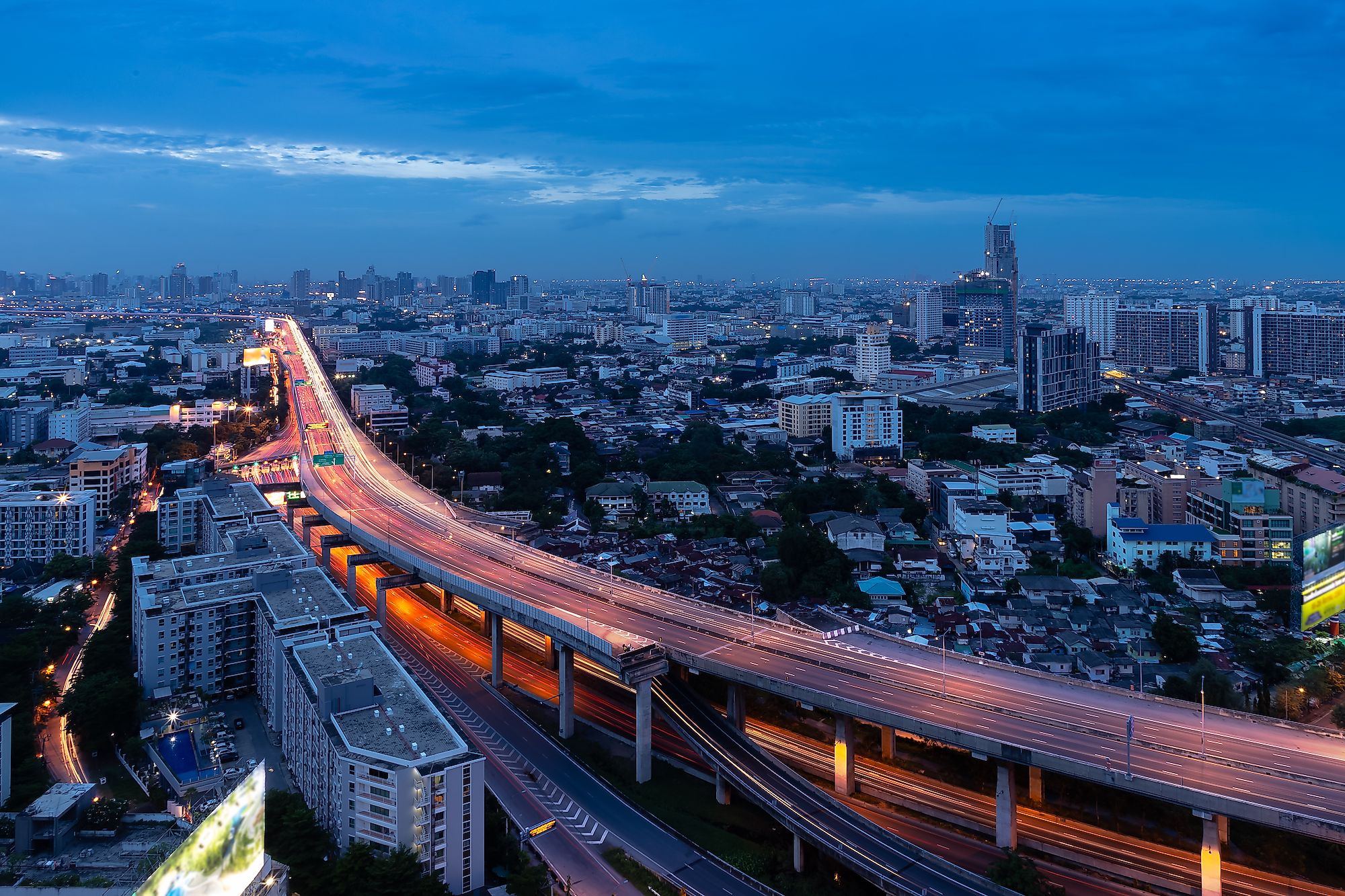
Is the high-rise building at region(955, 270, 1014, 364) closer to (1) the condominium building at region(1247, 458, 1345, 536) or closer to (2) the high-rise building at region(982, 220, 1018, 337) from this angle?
(2) the high-rise building at region(982, 220, 1018, 337)

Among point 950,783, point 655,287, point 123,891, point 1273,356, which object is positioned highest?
point 655,287

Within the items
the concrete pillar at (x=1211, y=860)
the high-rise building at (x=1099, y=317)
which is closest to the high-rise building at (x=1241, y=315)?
the high-rise building at (x=1099, y=317)

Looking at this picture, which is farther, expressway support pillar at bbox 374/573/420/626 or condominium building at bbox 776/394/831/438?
condominium building at bbox 776/394/831/438

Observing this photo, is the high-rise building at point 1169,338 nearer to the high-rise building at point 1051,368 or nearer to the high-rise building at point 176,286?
the high-rise building at point 1051,368

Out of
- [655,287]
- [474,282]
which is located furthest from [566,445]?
[474,282]

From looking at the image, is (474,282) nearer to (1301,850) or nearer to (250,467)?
(250,467)

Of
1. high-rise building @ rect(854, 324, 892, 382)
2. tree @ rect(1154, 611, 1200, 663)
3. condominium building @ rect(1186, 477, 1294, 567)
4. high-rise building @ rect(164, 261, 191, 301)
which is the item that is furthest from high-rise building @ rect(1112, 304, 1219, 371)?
high-rise building @ rect(164, 261, 191, 301)
